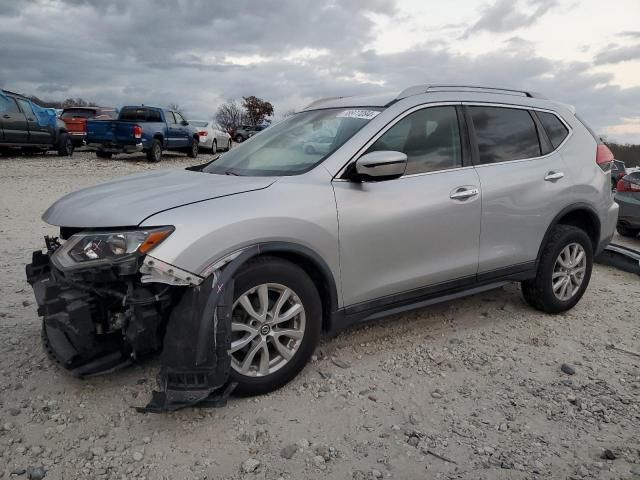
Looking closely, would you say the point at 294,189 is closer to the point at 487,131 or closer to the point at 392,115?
the point at 392,115

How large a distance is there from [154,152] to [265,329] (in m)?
14.1

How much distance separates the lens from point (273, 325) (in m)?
3.06

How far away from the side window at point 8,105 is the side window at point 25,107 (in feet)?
→ 0.63

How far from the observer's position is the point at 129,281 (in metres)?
2.72

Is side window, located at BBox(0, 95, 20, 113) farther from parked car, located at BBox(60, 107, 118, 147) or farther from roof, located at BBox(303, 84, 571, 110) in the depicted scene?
roof, located at BBox(303, 84, 571, 110)

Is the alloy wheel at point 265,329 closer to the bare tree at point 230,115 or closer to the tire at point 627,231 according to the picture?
the tire at point 627,231

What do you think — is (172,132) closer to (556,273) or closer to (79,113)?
(79,113)

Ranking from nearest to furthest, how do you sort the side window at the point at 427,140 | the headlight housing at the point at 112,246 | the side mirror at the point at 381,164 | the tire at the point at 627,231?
the headlight housing at the point at 112,246 < the side mirror at the point at 381,164 < the side window at the point at 427,140 < the tire at the point at 627,231

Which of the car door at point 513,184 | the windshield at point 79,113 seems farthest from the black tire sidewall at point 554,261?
the windshield at point 79,113

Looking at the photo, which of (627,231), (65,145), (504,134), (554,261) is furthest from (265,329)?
(65,145)

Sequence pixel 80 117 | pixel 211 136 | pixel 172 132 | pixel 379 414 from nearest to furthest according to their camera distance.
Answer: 1. pixel 379 414
2. pixel 172 132
3. pixel 80 117
4. pixel 211 136

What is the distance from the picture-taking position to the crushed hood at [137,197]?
282 cm

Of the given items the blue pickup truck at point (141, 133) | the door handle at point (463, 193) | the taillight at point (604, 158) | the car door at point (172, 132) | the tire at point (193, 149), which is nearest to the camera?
the door handle at point (463, 193)

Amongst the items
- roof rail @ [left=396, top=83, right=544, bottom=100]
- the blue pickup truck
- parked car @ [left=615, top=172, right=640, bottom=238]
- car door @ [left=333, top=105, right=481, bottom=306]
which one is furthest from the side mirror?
the blue pickup truck
